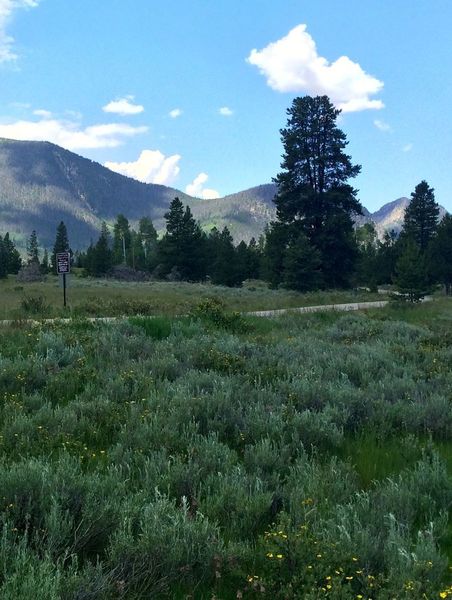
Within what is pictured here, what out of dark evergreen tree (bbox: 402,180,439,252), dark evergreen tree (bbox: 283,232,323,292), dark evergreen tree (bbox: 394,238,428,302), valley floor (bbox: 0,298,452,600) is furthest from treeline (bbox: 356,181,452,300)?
valley floor (bbox: 0,298,452,600)

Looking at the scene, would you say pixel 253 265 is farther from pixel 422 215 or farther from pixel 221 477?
pixel 221 477

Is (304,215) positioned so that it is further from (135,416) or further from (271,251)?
(135,416)

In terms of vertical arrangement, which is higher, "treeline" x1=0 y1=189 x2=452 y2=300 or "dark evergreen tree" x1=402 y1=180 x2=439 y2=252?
"dark evergreen tree" x1=402 y1=180 x2=439 y2=252

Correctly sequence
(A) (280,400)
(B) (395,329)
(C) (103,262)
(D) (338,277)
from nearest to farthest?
1. (A) (280,400)
2. (B) (395,329)
3. (D) (338,277)
4. (C) (103,262)

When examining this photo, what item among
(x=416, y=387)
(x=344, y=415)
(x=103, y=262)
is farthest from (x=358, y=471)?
(x=103, y=262)

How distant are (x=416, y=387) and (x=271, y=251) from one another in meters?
39.4

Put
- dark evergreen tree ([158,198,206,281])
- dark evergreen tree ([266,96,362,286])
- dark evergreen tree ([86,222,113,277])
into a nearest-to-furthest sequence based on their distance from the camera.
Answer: dark evergreen tree ([266,96,362,286])
dark evergreen tree ([158,198,206,281])
dark evergreen tree ([86,222,113,277])

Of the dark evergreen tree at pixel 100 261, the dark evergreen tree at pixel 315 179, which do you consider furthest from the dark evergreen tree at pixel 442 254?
the dark evergreen tree at pixel 100 261

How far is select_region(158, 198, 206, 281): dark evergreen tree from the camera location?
64125mm

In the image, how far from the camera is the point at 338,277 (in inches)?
1791

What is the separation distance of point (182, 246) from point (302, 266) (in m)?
26.0

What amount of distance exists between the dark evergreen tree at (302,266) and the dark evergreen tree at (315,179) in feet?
9.21

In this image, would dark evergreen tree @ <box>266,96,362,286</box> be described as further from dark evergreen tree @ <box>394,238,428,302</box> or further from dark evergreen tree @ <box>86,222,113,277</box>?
dark evergreen tree @ <box>86,222,113,277</box>

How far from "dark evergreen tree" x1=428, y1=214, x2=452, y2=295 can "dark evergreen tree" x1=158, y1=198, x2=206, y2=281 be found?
27.3 metres
